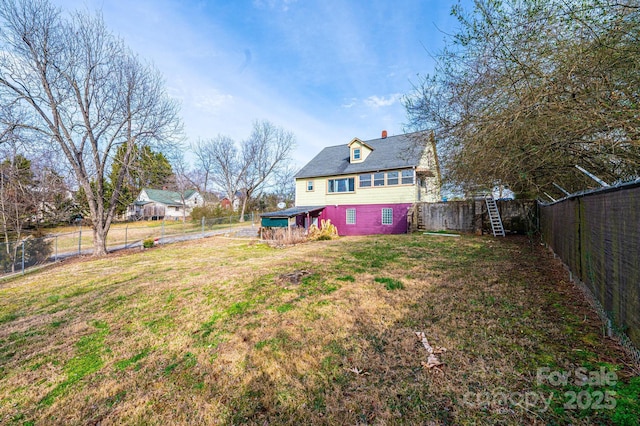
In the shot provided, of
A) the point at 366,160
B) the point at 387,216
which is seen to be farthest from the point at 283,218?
the point at 366,160

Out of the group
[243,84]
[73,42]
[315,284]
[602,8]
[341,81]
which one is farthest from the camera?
[341,81]

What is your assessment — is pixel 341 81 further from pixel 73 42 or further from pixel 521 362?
pixel 521 362

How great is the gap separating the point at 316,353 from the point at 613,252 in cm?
358

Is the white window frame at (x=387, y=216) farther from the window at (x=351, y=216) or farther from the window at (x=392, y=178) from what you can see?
the window at (x=351, y=216)

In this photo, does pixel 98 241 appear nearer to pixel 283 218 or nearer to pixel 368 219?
pixel 283 218

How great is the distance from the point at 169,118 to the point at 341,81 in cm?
997

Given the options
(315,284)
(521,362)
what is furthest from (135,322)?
(521,362)

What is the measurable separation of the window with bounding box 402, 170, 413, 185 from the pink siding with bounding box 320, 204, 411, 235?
1469mm

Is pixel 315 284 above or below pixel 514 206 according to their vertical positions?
below

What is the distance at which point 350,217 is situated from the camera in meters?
17.4

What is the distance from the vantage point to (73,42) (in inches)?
A: 440

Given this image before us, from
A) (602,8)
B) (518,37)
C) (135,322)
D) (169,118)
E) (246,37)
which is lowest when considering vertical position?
(135,322)

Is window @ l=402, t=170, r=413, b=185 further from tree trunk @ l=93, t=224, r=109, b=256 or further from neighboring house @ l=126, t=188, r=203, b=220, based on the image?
neighboring house @ l=126, t=188, r=203, b=220

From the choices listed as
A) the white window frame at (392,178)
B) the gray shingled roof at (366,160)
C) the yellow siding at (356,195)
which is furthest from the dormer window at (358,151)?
the white window frame at (392,178)
